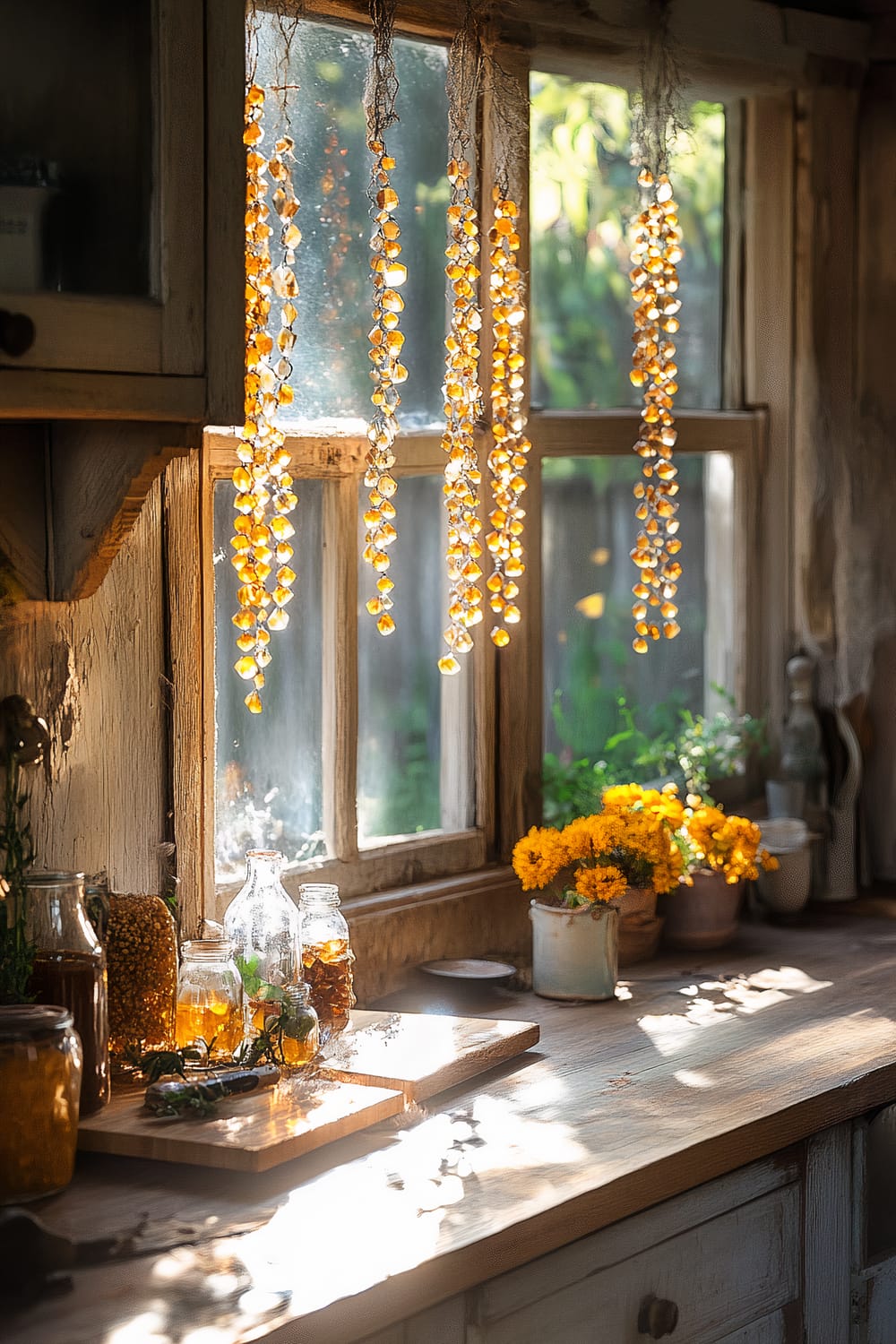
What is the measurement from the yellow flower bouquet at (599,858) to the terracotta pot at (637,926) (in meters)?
0.02

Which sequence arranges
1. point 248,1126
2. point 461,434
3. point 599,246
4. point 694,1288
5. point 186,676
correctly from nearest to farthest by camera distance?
point 248,1126 < point 694,1288 < point 186,676 < point 461,434 < point 599,246

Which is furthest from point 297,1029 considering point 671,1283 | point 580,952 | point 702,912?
point 702,912

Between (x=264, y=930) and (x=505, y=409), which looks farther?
(x=505, y=409)

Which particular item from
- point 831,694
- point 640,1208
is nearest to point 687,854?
point 831,694

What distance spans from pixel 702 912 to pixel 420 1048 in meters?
0.79

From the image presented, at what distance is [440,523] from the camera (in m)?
2.67

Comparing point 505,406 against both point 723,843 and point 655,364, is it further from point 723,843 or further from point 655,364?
point 723,843

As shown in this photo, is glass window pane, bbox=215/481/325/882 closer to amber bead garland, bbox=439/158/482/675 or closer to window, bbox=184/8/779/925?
window, bbox=184/8/779/925

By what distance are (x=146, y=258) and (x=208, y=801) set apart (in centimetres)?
78

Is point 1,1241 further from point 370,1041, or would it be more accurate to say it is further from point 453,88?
point 453,88

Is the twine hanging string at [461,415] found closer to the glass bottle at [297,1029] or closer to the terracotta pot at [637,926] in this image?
the glass bottle at [297,1029]

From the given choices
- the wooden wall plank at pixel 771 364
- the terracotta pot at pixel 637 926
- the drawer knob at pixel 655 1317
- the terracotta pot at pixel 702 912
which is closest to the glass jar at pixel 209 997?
the drawer knob at pixel 655 1317

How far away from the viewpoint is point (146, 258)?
5.40 ft

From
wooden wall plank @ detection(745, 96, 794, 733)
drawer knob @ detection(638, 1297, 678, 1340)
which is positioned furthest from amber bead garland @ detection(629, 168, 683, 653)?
drawer knob @ detection(638, 1297, 678, 1340)
